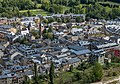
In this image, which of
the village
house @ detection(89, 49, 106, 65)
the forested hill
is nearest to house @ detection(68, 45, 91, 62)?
the village

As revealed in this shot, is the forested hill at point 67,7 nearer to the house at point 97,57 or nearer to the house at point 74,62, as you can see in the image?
the house at point 97,57

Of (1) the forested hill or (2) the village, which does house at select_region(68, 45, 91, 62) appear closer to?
(2) the village

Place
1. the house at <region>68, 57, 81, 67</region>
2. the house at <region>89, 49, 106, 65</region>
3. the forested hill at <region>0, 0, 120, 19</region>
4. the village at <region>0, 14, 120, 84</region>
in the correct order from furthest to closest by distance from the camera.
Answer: the forested hill at <region>0, 0, 120, 19</region>, the house at <region>89, 49, 106, 65</region>, the house at <region>68, 57, 81, 67</region>, the village at <region>0, 14, 120, 84</region>

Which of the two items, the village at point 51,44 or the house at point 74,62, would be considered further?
the house at point 74,62

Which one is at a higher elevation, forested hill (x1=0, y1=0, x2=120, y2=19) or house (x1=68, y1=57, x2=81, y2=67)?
forested hill (x1=0, y1=0, x2=120, y2=19)

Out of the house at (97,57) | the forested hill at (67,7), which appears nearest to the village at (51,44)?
the house at (97,57)

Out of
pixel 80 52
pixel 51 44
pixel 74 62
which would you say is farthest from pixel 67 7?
pixel 74 62
